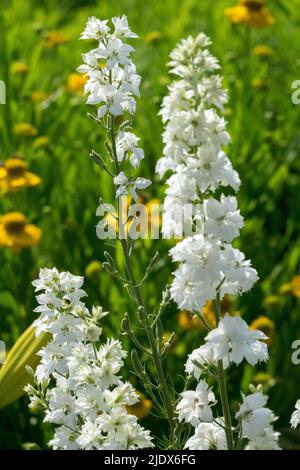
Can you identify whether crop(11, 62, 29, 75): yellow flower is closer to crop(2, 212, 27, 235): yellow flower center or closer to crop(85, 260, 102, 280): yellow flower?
crop(2, 212, 27, 235): yellow flower center

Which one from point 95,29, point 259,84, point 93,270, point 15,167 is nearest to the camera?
point 95,29

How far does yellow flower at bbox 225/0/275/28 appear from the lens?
12.2 feet

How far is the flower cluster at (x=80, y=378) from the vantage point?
4.44 ft

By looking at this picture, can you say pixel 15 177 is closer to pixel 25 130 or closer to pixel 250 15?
pixel 25 130

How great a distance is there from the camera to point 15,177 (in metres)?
2.95

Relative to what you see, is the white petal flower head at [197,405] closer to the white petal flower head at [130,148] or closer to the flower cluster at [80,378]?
the flower cluster at [80,378]

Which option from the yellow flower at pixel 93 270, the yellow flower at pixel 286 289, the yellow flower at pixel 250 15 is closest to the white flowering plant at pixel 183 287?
the yellow flower at pixel 93 270

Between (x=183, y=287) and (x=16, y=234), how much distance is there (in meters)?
1.53

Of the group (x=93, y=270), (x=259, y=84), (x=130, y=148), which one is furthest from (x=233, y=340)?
(x=259, y=84)

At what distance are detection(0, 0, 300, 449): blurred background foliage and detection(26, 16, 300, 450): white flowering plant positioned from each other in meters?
0.87

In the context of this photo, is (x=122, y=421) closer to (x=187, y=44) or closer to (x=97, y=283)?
(x=187, y=44)

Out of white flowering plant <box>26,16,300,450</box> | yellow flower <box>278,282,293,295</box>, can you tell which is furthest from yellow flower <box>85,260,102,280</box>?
white flowering plant <box>26,16,300,450</box>

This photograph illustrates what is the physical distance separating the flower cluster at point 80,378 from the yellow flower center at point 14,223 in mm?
1210
